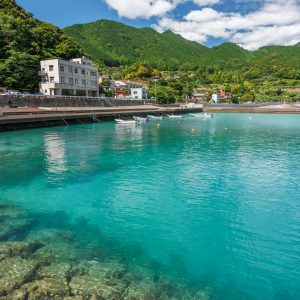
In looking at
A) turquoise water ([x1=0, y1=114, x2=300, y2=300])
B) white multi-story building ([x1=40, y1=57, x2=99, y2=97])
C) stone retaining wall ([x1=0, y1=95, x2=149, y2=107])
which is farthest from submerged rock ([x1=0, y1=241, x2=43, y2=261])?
white multi-story building ([x1=40, y1=57, x2=99, y2=97])

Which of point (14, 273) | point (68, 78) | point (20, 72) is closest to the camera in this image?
point (14, 273)

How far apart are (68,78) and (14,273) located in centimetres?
6615

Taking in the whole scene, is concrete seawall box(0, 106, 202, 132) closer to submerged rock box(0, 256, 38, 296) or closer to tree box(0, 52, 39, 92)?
tree box(0, 52, 39, 92)

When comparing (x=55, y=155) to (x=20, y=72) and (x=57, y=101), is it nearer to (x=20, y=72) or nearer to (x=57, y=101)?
(x=57, y=101)

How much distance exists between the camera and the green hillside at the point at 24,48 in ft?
189

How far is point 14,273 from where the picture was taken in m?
7.61

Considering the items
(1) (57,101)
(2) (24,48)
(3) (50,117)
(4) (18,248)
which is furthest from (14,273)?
(2) (24,48)

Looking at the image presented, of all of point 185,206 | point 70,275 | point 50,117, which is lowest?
point 185,206

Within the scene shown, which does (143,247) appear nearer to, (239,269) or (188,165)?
(239,269)

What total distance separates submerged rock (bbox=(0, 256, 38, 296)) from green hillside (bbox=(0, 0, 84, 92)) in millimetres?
56253

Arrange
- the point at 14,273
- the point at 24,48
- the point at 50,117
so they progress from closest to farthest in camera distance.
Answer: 1. the point at 14,273
2. the point at 50,117
3. the point at 24,48

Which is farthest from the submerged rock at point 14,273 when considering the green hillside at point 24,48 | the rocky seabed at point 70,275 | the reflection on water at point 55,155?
the green hillside at point 24,48

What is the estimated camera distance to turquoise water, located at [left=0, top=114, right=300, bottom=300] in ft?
27.4

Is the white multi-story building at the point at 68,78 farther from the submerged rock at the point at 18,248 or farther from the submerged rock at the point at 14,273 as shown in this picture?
the submerged rock at the point at 14,273
